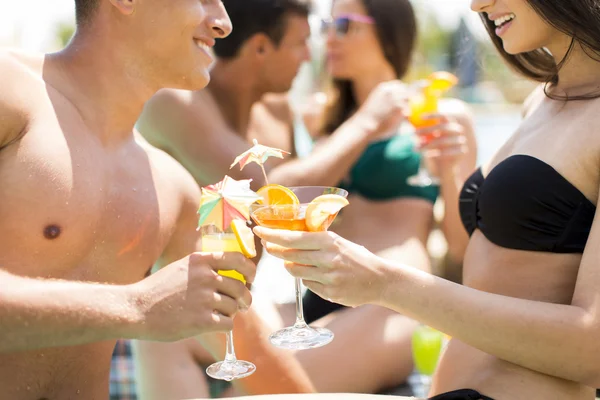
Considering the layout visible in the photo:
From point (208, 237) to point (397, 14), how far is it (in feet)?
8.78

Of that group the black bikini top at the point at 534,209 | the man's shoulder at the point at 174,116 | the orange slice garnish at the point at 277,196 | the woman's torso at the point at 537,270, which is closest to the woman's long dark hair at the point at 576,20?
the woman's torso at the point at 537,270

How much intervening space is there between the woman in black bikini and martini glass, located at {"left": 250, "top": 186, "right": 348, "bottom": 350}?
0.06 meters

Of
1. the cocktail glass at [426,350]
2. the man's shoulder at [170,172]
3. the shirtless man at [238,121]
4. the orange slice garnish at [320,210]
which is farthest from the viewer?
the cocktail glass at [426,350]

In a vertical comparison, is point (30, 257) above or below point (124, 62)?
below

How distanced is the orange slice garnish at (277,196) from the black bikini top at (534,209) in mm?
657

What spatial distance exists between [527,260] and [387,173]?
1871 millimetres

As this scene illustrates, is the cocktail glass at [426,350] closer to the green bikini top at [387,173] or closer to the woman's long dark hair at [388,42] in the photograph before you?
the green bikini top at [387,173]

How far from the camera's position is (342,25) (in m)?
4.11

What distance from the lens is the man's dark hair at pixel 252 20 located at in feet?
12.3

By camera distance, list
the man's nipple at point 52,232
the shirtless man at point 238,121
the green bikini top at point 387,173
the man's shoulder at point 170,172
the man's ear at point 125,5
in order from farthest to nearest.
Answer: the green bikini top at point 387,173 → the shirtless man at point 238,121 → the man's shoulder at point 170,172 → the man's ear at point 125,5 → the man's nipple at point 52,232

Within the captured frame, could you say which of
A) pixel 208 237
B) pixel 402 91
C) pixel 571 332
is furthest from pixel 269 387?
pixel 402 91

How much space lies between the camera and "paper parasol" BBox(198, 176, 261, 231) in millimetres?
1755

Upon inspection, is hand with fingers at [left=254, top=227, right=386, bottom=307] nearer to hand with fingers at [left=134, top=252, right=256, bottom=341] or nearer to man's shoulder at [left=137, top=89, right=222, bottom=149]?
hand with fingers at [left=134, top=252, right=256, bottom=341]

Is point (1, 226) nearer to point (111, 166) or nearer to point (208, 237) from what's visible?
point (111, 166)
